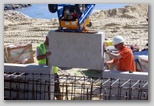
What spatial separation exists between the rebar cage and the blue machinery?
0.67 meters

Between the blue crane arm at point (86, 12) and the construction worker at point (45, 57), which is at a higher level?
the blue crane arm at point (86, 12)

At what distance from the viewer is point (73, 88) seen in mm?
5293

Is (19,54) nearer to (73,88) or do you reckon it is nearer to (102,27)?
(73,88)

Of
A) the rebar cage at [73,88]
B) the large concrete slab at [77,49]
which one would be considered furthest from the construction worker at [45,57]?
the large concrete slab at [77,49]

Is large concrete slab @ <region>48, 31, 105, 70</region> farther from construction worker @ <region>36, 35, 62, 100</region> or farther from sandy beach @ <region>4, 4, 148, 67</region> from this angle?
sandy beach @ <region>4, 4, 148, 67</region>

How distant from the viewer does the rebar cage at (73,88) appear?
16.2ft

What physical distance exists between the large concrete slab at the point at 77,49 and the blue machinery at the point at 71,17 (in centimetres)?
8

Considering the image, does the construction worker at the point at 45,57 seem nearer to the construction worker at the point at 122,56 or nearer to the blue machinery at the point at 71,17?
the blue machinery at the point at 71,17

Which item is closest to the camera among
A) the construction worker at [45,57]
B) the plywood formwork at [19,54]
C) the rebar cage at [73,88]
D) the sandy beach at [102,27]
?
the rebar cage at [73,88]

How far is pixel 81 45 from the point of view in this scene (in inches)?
197

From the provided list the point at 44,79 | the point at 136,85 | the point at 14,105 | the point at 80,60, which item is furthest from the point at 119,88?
the point at 14,105

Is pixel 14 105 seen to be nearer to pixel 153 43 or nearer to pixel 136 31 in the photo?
pixel 153 43

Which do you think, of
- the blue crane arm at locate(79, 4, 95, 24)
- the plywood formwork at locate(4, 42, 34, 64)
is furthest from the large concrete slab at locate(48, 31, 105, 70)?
the plywood formwork at locate(4, 42, 34, 64)

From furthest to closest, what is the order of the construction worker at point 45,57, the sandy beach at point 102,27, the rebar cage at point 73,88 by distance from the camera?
the sandy beach at point 102,27, the construction worker at point 45,57, the rebar cage at point 73,88
